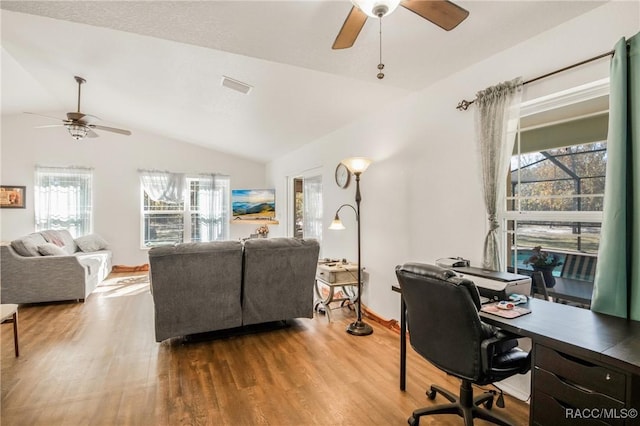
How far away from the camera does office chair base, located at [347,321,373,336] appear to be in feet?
10.7

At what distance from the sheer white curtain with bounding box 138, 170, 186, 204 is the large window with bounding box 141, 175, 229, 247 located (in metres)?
0.04

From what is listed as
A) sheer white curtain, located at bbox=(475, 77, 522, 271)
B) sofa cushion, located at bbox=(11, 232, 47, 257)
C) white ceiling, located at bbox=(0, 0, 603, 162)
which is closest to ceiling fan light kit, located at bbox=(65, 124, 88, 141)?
white ceiling, located at bbox=(0, 0, 603, 162)

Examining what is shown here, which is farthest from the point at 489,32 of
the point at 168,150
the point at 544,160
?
the point at 168,150

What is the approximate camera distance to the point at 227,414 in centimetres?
199

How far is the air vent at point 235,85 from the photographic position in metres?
3.43

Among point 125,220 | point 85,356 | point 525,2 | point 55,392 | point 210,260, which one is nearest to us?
point 525,2

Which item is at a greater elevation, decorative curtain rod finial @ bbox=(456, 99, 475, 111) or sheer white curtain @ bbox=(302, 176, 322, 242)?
decorative curtain rod finial @ bbox=(456, 99, 475, 111)

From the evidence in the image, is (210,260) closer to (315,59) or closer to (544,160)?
(315,59)

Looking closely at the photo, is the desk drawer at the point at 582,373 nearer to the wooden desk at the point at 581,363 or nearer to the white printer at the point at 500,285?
the wooden desk at the point at 581,363

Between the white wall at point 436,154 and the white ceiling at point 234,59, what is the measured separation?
0.39ft

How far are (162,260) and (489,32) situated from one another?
304 centimetres

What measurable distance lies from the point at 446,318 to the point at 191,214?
21.3 feet

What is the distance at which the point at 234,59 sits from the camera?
3.02 metres

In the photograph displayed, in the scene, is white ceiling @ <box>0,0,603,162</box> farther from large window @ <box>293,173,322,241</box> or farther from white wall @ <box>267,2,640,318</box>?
large window @ <box>293,173,322,241</box>
